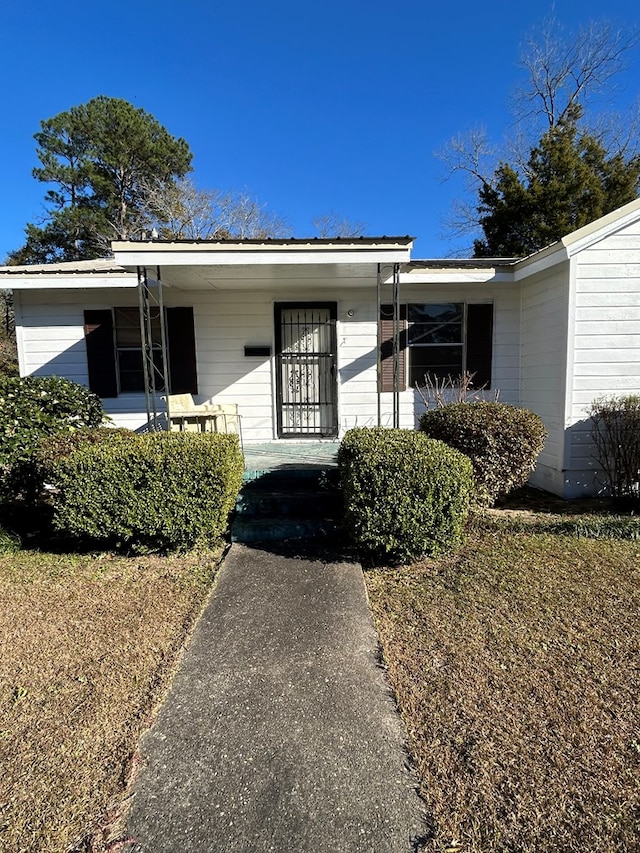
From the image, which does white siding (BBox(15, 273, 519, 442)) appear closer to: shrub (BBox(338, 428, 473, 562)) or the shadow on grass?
the shadow on grass

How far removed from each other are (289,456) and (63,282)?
4.14m

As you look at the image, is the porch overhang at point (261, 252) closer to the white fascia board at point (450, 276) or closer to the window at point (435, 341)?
the white fascia board at point (450, 276)

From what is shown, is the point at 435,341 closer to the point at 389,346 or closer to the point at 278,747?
the point at 389,346

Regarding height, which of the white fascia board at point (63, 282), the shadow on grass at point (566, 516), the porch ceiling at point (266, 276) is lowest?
the shadow on grass at point (566, 516)

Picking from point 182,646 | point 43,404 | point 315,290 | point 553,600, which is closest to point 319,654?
point 182,646

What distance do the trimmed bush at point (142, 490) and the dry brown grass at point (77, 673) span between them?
32 cm

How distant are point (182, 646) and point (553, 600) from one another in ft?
8.34

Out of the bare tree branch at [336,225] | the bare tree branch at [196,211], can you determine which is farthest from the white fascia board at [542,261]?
the bare tree branch at [336,225]

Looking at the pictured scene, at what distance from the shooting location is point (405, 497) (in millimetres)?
3641

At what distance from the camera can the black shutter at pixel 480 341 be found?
7168mm

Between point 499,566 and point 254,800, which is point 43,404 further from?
point 499,566

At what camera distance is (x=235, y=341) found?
282 inches

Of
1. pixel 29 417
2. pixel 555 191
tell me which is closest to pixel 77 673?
pixel 29 417

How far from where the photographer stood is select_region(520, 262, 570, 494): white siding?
5.81 metres
